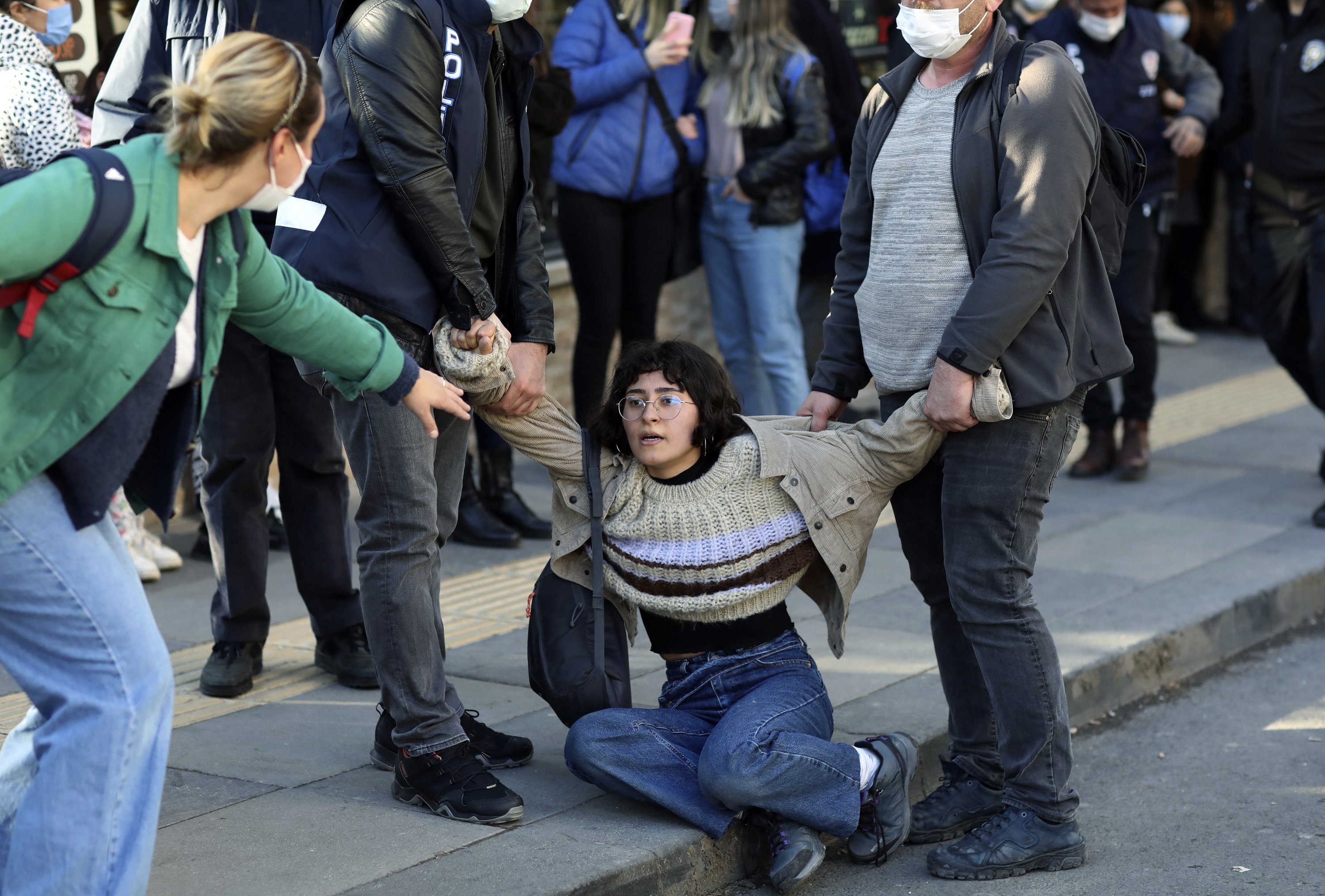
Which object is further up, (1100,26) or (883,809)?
(1100,26)

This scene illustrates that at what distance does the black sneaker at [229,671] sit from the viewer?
4.27 m

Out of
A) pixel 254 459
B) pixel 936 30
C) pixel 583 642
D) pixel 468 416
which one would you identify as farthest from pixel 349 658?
pixel 936 30

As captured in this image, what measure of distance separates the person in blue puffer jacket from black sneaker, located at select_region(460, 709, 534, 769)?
2.81m

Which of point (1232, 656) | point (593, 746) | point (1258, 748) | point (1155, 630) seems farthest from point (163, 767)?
point (1232, 656)

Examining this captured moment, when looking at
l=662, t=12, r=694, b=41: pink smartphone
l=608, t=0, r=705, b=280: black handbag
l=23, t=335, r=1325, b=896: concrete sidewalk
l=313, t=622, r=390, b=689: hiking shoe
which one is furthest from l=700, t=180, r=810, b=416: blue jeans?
l=313, t=622, r=390, b=689: hiking shoe

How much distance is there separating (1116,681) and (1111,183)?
188 cm

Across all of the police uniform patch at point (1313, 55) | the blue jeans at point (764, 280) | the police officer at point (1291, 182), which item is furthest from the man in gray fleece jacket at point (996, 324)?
the police uniform patch at point (1313, 55)

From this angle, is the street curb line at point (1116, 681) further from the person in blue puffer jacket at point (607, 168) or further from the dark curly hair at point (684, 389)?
the person in blue puffer jacket at point (607, 168)

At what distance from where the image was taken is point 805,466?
355 cm

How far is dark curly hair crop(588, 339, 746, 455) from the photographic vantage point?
3.61 metres

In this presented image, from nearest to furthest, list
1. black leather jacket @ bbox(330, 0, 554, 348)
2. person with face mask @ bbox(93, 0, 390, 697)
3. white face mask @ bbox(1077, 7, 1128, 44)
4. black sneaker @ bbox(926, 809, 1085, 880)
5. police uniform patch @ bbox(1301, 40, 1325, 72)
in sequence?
black leather jacket @ bbox(330, 0, 554, 348) → black sneaker @ bbox(926, 809, 1085, 880) → person with face mask @ bbox(93, 0, 390, 697) → police uniform patch @ bbox(1301, 40, 1325, 72) → white face mask @ bbox(1077, 7, 1128, 44)

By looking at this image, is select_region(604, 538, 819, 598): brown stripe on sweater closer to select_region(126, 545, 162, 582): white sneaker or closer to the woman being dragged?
the woman being dragged

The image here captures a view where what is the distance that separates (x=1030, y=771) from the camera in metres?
3.43

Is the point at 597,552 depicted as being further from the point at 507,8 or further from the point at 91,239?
the point at 91,239
